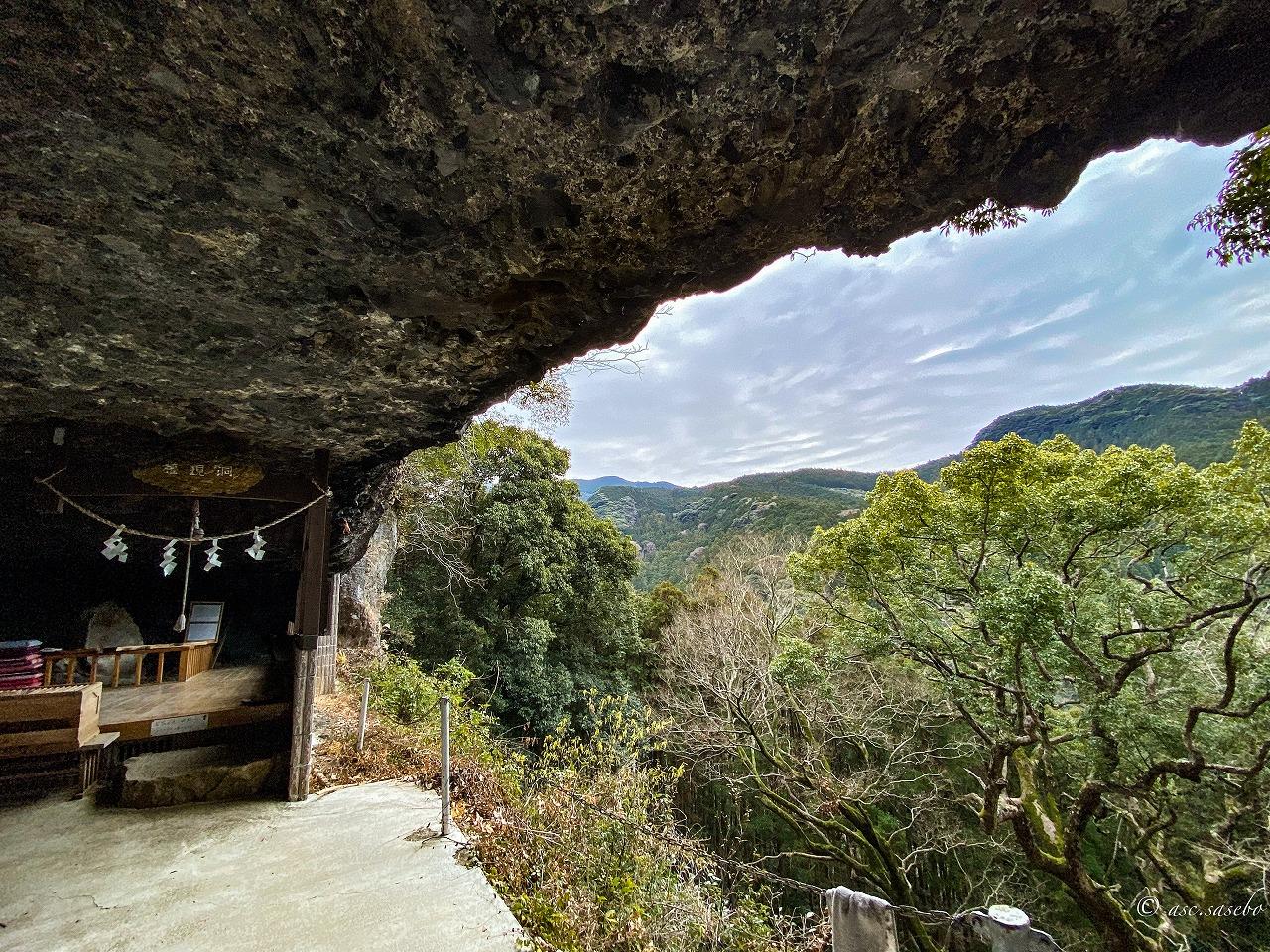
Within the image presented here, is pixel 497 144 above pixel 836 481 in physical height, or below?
below

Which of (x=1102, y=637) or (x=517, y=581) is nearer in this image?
(x=1102, y=637)

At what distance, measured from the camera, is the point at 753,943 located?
13.2 feet

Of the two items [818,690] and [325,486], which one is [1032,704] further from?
[325,486]

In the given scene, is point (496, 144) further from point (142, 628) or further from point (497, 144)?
point (142, 628)

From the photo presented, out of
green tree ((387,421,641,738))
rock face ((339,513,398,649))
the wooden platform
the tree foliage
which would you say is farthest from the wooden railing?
the tree foliage

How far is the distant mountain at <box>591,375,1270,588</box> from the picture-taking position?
1326 cm

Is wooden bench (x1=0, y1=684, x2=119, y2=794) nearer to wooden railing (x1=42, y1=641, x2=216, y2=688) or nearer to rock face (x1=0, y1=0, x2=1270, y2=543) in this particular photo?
wooden railing (x1=42, y1=641, x2=216, y2=688)

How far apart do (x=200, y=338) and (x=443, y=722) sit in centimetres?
300

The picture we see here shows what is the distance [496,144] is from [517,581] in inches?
448

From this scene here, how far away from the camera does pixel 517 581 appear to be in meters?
12.4

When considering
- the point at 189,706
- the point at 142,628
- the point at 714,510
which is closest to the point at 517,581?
the point at 142,628

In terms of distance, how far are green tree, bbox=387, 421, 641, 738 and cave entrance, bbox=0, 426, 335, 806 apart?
4.38 metres

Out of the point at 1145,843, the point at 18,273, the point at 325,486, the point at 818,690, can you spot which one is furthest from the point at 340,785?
the point at 1145,843

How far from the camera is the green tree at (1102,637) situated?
5742mm
